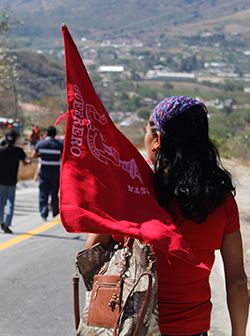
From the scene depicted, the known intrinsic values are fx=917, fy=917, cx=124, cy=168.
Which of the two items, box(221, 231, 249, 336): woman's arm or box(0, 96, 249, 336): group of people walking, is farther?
box(221, 231, 249, 336): woman's arm

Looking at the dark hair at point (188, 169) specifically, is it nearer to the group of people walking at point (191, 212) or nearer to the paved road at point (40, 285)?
the group of people walking at point (191, 212)

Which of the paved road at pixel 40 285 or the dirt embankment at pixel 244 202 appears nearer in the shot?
the paved road at pixel 40 285

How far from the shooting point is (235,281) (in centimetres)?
381

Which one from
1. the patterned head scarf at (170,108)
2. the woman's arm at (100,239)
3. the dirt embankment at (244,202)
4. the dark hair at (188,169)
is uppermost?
the patterned head scarf at (170,108)

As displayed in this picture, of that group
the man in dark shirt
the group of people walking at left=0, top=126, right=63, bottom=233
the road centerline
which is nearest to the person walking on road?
the group of people walking at left=0, top=126, right=63, bottom=233

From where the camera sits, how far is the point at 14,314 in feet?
27.3

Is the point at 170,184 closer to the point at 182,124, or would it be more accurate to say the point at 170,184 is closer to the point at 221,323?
the point at 182,124

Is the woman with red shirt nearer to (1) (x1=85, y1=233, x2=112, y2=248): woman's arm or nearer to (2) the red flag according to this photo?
(1) (x1=85, y1=233, x2=112, y2=248): woman's arm

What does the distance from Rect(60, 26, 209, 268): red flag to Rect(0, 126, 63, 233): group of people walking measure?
11.2 metres

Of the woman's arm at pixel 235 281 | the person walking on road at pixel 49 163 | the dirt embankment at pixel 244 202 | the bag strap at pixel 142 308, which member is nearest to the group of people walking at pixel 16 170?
the person walking on road at pixel 49 163

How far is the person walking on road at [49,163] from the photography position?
51.7 ft

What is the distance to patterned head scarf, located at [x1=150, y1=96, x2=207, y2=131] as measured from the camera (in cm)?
370

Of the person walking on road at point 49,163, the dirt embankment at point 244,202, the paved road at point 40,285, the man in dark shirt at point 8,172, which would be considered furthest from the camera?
the person walking on road at point 49,163

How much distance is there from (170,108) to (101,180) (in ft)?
1.47
